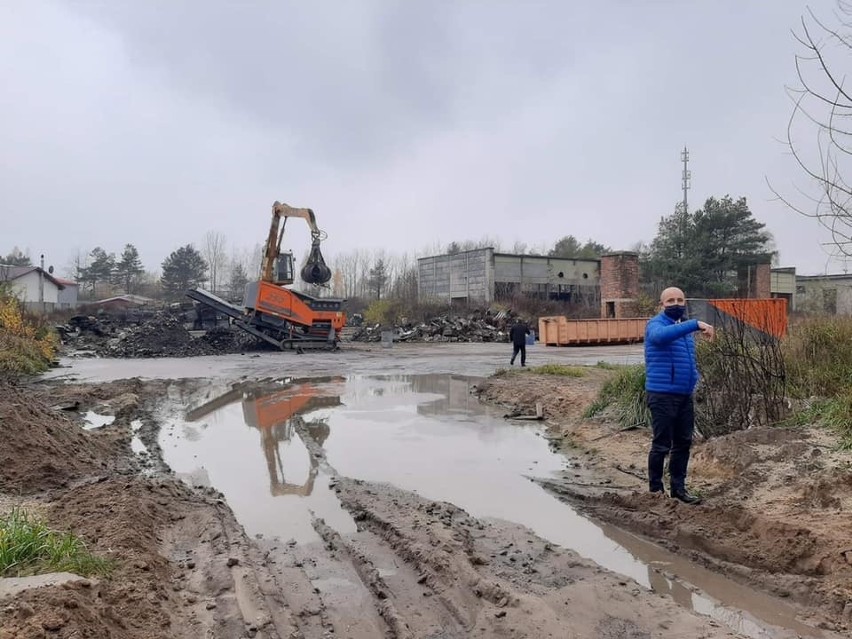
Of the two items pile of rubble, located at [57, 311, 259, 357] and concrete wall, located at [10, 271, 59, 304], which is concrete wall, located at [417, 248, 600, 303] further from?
concrete wall, located at [10, 271, 59, 304]

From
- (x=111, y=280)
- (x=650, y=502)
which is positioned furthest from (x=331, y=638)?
(x=111, y=280)

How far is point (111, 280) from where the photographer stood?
3049 inches

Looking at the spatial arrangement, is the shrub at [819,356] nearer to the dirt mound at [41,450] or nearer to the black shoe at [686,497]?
the black shoe at [686,497]

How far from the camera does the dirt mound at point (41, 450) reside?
225 inches

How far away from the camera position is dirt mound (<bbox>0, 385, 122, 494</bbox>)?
18.7 ft

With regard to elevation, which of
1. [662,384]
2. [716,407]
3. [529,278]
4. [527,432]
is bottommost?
[527,432]

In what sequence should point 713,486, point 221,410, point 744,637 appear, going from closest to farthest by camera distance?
point 744,637, point 713,486, point 221,410

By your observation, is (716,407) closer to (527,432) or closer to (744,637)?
(527,432)

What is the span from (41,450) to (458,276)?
135ft

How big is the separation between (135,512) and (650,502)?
14.5 feet

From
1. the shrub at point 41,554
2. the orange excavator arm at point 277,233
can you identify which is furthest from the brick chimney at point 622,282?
the shrub at point 41,554

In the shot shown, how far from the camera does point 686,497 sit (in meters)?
5.38

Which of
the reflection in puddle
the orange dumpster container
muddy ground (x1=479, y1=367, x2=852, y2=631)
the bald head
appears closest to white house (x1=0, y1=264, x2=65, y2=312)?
the orange dumpster container

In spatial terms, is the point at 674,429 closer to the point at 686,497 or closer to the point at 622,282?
the point at 686,497
